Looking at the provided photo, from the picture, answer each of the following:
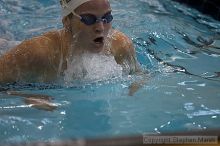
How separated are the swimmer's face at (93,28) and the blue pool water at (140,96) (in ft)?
1.22

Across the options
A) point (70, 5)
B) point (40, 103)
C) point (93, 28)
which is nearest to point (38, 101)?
point (40, 103)

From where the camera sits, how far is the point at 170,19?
249 inches

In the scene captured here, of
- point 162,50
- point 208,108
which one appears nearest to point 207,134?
point 208,108

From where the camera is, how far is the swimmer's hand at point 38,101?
10.5 ft

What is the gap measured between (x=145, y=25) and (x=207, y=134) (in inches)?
182

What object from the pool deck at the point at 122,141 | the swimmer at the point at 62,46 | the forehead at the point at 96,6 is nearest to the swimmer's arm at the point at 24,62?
the swimmer at the point at 62,46

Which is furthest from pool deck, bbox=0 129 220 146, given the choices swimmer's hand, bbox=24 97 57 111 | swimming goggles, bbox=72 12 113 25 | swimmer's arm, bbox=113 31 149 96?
swimmer's arm, bbox=113 31 149 96

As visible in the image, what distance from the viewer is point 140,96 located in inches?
141

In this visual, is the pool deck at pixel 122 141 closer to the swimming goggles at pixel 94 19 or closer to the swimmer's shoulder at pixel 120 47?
the swimming goggles at pixel 94 19

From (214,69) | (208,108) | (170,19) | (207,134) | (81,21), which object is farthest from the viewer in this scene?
(170,19)

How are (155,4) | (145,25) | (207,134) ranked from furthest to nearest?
(155,4) < (145,25) < (207,134)

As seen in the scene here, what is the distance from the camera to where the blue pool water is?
117 inches

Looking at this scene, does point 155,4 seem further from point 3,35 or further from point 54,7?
point 3,35

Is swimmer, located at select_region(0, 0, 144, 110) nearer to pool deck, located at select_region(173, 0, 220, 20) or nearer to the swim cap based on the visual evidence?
the swim cap
